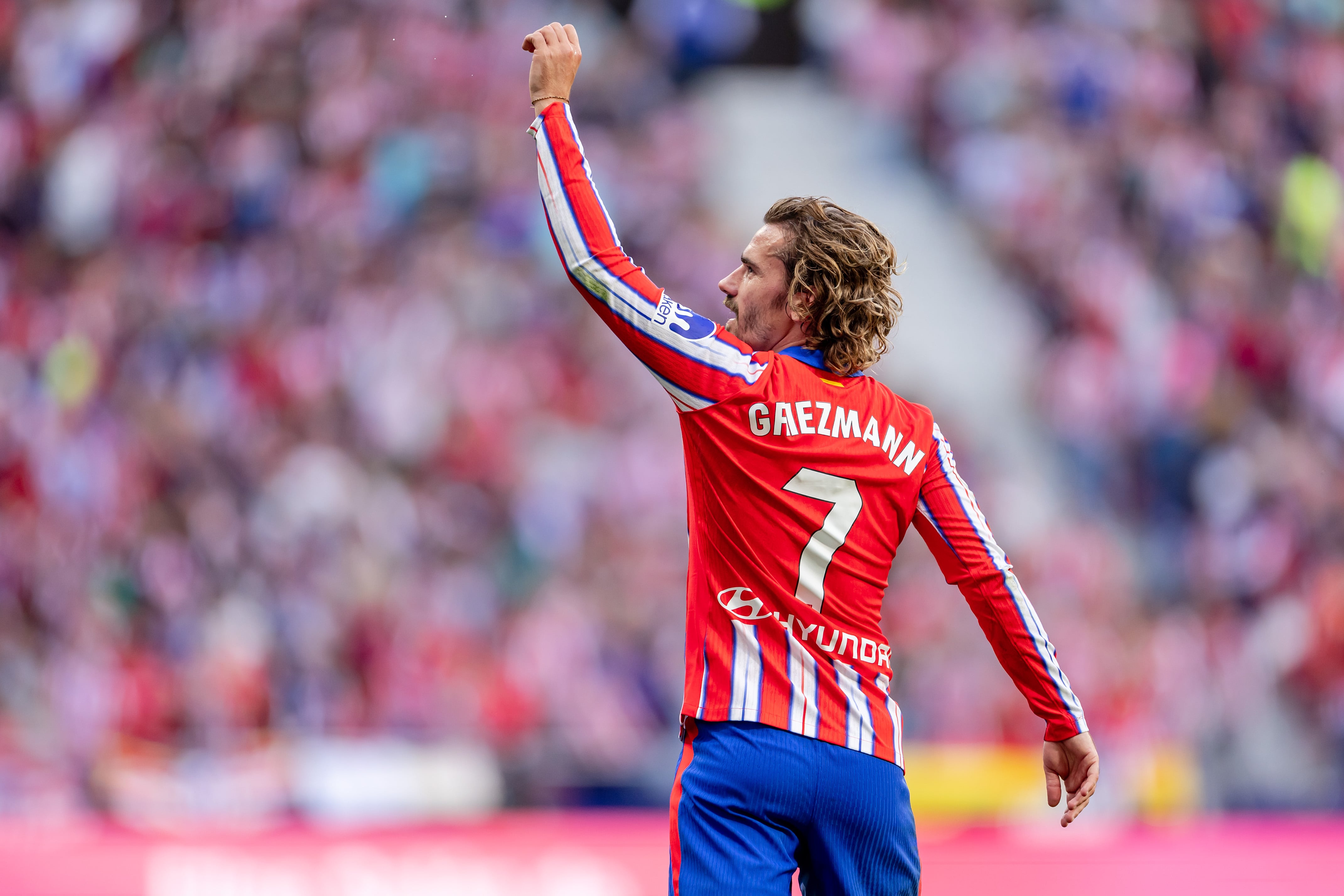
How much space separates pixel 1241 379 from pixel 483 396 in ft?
18.6

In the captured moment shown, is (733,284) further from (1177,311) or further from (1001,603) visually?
(1177,311)

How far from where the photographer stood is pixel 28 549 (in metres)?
10.6

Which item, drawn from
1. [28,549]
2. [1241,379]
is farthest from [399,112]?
[1241,379]

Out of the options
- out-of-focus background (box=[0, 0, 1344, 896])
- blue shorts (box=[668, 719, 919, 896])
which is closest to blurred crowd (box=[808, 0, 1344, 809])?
out-of-focus background (box=[0, 0, 1344, 896])

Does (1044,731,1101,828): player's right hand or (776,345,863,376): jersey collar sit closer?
(776,345,863,376): jersey collar

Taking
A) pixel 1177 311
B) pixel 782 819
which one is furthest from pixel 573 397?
pixel 782 819

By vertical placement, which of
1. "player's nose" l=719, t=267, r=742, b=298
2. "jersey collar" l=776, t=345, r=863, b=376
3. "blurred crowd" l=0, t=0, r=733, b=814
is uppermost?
"blurred crowd" l=0, t=0, r=733, b=814

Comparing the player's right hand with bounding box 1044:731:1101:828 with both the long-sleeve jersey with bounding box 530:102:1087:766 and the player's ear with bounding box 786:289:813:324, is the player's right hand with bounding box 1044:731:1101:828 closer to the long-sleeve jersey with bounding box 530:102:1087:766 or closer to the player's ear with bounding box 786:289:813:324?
the long-sleeve jersey with bounding box 530:102:1087:766

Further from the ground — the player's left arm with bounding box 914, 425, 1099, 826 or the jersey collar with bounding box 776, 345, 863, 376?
the jersey collar with bounding box 776, 345, 863, 376

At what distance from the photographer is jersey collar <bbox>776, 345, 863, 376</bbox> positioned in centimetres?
300

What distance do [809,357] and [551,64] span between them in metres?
0.76

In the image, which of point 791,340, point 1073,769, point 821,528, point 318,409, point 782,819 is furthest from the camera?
point 318,409

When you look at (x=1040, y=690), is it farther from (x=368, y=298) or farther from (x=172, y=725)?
(x=368, y=298)

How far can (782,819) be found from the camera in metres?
2.82
